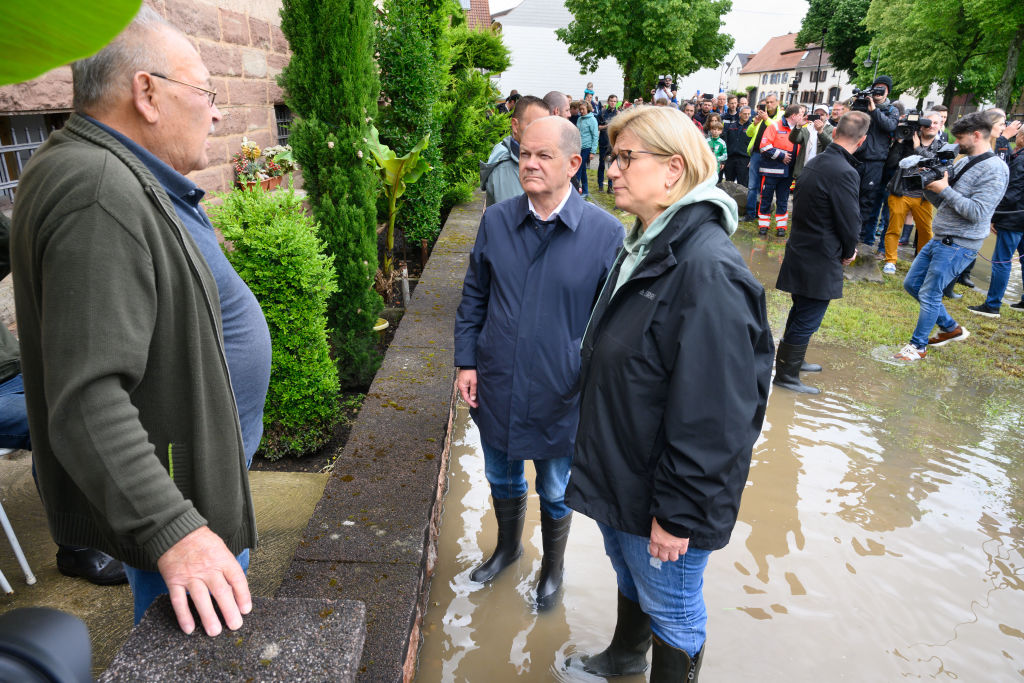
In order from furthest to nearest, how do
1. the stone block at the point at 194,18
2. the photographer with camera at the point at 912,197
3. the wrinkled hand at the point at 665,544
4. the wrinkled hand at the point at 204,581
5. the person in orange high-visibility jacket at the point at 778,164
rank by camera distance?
1. the person in orange high-visibility jacket at the point at 778,164
2. the photographer with camera at the point at 912,197
3. the stone block at the point at 194,18
4. the wrinkled hand at the point at 665,544
5. the wrinkled hand at the point at 204,581

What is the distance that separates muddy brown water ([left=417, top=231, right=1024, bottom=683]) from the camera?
2.71m

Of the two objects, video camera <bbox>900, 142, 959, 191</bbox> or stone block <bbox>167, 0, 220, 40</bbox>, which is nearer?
stone block <bbox>167, 0, 220, 40</bbox>

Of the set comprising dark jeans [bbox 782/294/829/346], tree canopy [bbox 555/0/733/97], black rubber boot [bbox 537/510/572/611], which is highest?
tree canopy [bbox 555/0/733/97]

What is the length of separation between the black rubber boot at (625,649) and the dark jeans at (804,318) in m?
3.65

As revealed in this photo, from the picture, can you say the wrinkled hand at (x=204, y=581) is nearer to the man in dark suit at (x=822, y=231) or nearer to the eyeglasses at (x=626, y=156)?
the eyeglasses at (x=626, y=156)

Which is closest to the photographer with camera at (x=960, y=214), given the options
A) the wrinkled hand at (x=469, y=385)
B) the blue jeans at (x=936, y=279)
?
the blue jeans at (x=936, y=279)

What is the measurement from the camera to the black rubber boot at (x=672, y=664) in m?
2.16

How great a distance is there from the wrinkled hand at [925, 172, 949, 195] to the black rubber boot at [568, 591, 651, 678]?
18.7 feet

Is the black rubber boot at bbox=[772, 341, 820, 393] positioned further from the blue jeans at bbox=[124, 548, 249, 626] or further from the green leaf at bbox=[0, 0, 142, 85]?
the green leaf at bbox=[0, 0, 142, 85]

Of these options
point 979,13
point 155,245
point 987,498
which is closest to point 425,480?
point 155,245

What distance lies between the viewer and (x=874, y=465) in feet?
14.2

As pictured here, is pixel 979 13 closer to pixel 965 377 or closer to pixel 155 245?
pixel 965 377

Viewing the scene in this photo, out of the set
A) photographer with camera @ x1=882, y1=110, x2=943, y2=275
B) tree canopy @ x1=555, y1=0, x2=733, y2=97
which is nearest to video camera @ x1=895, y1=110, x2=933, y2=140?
photographer with camera @ x1=882, y1=110, x2=943, y2=275

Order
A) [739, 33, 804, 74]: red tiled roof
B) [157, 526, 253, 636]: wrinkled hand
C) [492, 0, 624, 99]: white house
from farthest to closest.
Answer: [739, 33, 804, 74]: red tiled roof
[492, 0, 624, 99]: white house
[157, 526, 253, 636]: wrinkled hand
